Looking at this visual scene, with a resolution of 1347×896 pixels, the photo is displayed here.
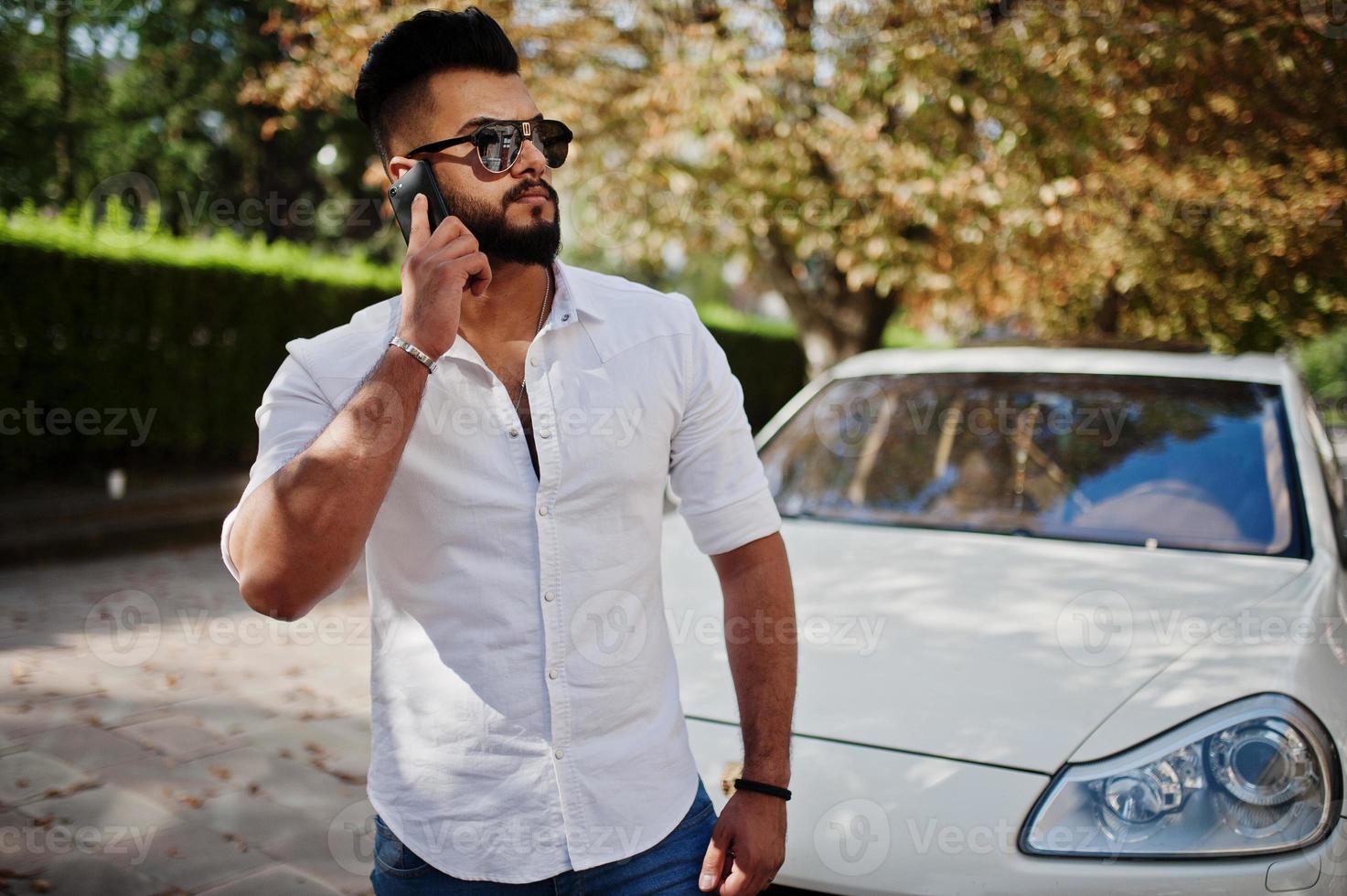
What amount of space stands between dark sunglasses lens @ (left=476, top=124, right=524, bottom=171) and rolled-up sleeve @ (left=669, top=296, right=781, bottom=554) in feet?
1.29

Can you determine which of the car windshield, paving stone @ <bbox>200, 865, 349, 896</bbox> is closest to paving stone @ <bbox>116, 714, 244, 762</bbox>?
paving stone @ <bbox>200, 865, 349, 896</bbox>

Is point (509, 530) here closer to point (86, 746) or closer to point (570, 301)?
point (570, 301)

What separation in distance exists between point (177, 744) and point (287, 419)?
3.60m

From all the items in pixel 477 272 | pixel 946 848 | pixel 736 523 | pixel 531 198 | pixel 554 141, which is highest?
pixel 554 141

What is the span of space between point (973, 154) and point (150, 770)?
23.7ft

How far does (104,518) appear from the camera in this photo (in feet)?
31.2

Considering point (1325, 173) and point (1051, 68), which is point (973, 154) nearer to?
point (1051, 68)

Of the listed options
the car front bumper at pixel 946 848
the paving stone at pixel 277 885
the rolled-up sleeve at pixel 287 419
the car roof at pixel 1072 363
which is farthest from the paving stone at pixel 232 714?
the rolled-up sleeve at pixel 287 419

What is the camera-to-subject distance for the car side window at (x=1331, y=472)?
3.35 m

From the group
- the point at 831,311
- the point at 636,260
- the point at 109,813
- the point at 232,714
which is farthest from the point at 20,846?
the point at 831,311

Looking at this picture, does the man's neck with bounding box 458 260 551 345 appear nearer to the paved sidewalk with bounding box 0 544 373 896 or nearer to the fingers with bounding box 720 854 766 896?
the fingers with bounding box 720 854 766 896

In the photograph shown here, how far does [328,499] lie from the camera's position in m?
1.52

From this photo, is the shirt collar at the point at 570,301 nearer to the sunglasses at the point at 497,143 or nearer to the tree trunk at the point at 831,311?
the sunglasses at the point at 497,143

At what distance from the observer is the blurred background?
4711 millimetres
